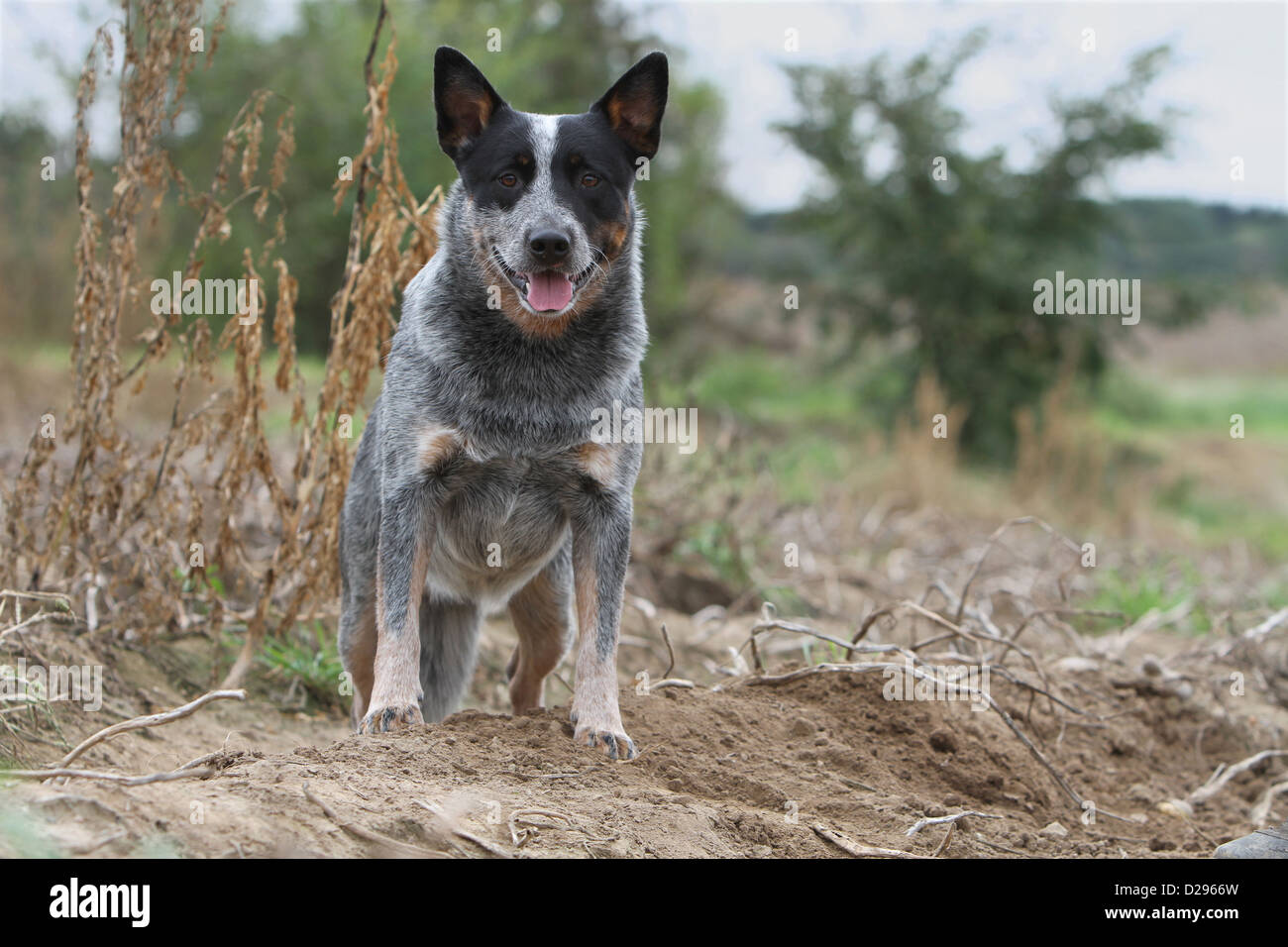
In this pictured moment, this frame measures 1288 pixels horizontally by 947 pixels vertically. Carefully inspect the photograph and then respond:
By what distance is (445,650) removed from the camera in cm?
443

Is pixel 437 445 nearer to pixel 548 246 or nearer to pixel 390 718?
pixel 548 246

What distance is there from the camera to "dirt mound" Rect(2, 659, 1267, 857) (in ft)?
8.41

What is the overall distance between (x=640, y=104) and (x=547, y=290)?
754 mm

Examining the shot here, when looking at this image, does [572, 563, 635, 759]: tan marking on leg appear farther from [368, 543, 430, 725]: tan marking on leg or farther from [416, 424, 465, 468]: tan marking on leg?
[416, 424, 465, 468]: tan marking on leg

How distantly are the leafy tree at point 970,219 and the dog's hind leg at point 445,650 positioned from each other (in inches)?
469

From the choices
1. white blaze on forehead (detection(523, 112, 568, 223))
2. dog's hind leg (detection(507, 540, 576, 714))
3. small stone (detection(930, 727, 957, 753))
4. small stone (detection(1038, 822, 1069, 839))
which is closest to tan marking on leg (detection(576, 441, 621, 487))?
dog's hind leg (detection(507, 540, 576, 714))

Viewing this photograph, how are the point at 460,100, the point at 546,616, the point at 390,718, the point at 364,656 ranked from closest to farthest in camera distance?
the point at 390,718
the point at 460,100
the point at 364,656
the point at 546,616

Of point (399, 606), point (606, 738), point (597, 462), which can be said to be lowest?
point (606, 738)

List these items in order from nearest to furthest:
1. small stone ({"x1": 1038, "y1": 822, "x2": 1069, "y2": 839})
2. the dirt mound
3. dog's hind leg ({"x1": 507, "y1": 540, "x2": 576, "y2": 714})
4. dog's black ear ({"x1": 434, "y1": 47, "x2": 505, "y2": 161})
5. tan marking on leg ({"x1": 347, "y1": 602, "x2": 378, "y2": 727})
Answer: the dirt mound, small stone ({"x1": 1038, "y1": 822, "x2": 1069, "y2": 839}), dog's black ear ({"x1": 434, "y1": 47, "x2": 505, "y2": 161}), tan marking on leg ({"x1": 347, "y1": 602, "x2": 378, "y2": 727}), dog's hind leg ({"x1": 507, "y1": 540, "x2": 576, "y2": 714})

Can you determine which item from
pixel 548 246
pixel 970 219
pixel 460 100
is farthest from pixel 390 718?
pixel 970 219

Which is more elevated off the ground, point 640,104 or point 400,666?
point 640,104

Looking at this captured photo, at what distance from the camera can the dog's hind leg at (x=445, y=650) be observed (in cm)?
438

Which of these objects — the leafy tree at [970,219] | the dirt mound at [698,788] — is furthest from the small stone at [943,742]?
the leafy tree at [970,219]

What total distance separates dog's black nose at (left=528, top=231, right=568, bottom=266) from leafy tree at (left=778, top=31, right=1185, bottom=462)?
12404 millimetres
